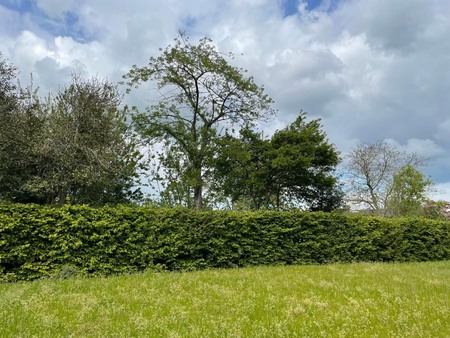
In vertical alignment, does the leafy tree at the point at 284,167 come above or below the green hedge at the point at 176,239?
above

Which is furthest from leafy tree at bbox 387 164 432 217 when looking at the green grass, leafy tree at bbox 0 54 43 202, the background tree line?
leafy tree at bbox 0 54 43 202

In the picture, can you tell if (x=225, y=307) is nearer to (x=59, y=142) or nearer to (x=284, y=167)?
(x=59, y=142)

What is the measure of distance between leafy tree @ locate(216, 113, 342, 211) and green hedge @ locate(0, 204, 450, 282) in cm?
1111

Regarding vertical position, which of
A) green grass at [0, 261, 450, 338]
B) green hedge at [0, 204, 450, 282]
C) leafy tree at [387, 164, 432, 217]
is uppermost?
leafy tree at [387, 164, 432, 217]

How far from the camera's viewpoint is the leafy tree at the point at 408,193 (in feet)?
110

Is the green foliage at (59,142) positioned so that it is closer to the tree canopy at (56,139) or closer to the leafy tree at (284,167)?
the tree canopy at (56,139)

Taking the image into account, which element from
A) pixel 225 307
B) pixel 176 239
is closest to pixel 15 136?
pixel 176 239

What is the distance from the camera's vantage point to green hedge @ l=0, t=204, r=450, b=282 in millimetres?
9641

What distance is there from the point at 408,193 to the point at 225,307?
111 feet

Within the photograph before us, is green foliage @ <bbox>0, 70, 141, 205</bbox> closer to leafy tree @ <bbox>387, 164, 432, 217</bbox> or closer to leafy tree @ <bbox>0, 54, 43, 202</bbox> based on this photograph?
leafy tree @ <bbox>0, 54, 43, 202</bbox>

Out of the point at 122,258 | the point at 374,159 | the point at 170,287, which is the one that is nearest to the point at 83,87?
the point at 122,258

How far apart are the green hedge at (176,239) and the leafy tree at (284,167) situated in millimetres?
11105

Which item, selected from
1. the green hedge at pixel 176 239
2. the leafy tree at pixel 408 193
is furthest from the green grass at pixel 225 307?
the leafy tree at pixel 408 193

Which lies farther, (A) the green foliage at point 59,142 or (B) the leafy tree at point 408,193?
(B) the leafy tree at point 408,193
